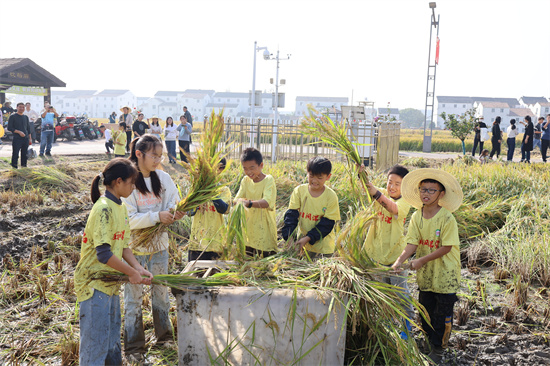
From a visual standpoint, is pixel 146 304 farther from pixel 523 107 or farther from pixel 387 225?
pixel 523 107

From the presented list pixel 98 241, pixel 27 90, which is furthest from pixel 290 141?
pixel 27 90

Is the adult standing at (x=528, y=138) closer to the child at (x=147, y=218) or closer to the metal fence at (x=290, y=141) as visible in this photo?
the metal fence at (x=290, y=141)

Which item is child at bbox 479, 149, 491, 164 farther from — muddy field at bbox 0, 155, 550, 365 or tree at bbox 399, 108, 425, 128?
tree at bbox 399, 108, 425, 128

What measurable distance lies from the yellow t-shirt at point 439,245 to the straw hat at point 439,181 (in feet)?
0.25

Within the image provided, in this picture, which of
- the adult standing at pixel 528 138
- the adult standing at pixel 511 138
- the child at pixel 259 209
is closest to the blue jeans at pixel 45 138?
the child at pixel 259 209

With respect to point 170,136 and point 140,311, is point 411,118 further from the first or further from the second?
point 140,311

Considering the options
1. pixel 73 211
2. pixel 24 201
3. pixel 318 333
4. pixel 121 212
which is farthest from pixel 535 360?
pixel 24 201

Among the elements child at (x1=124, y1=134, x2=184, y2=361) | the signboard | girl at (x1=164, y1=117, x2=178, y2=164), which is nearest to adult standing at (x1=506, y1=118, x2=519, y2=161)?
girl at (x1=164, y1=117, x2=178, y2=164)

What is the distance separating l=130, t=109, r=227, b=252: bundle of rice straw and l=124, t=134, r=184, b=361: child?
0.07m

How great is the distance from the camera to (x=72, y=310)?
14.0ft

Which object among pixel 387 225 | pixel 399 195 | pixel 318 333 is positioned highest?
pixel 399 195

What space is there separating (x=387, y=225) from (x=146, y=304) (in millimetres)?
2318

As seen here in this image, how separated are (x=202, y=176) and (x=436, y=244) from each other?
70.6 inches

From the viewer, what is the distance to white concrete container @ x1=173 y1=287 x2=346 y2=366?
109 inches
